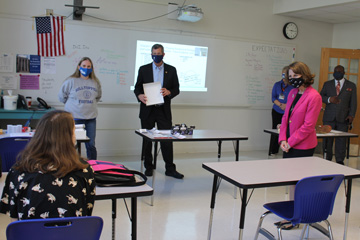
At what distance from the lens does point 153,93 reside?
180 inches

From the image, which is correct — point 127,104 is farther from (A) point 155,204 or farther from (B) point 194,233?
→ (B) point 194,233

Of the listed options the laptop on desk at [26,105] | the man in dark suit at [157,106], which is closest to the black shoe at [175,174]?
the man in dark suit at [157,106]

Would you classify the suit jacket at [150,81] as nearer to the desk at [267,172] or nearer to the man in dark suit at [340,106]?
the desk at [267,172]

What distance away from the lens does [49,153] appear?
167 centimetres

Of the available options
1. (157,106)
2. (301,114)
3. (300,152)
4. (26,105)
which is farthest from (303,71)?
(26,105)

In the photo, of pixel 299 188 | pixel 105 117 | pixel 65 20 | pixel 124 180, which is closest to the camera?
pixel 124 180

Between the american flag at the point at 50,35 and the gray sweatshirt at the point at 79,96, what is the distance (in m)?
1.08

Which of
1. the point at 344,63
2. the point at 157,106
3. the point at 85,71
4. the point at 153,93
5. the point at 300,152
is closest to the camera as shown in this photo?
the point at 300,152

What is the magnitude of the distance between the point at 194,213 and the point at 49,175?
7.67 ft

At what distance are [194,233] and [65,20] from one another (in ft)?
12.0

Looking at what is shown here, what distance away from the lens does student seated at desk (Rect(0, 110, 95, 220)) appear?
1653 mm

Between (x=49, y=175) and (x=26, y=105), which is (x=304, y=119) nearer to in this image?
(x=49, y=175)

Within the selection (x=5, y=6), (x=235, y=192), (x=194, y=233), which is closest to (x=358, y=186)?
(x=235, y=192)

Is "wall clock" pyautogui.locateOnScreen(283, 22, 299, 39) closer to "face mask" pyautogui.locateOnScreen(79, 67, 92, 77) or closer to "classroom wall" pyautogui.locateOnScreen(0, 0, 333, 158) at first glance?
"classroom wall" pyautogui.locateOnScreen(0, 0, 333, 158)
